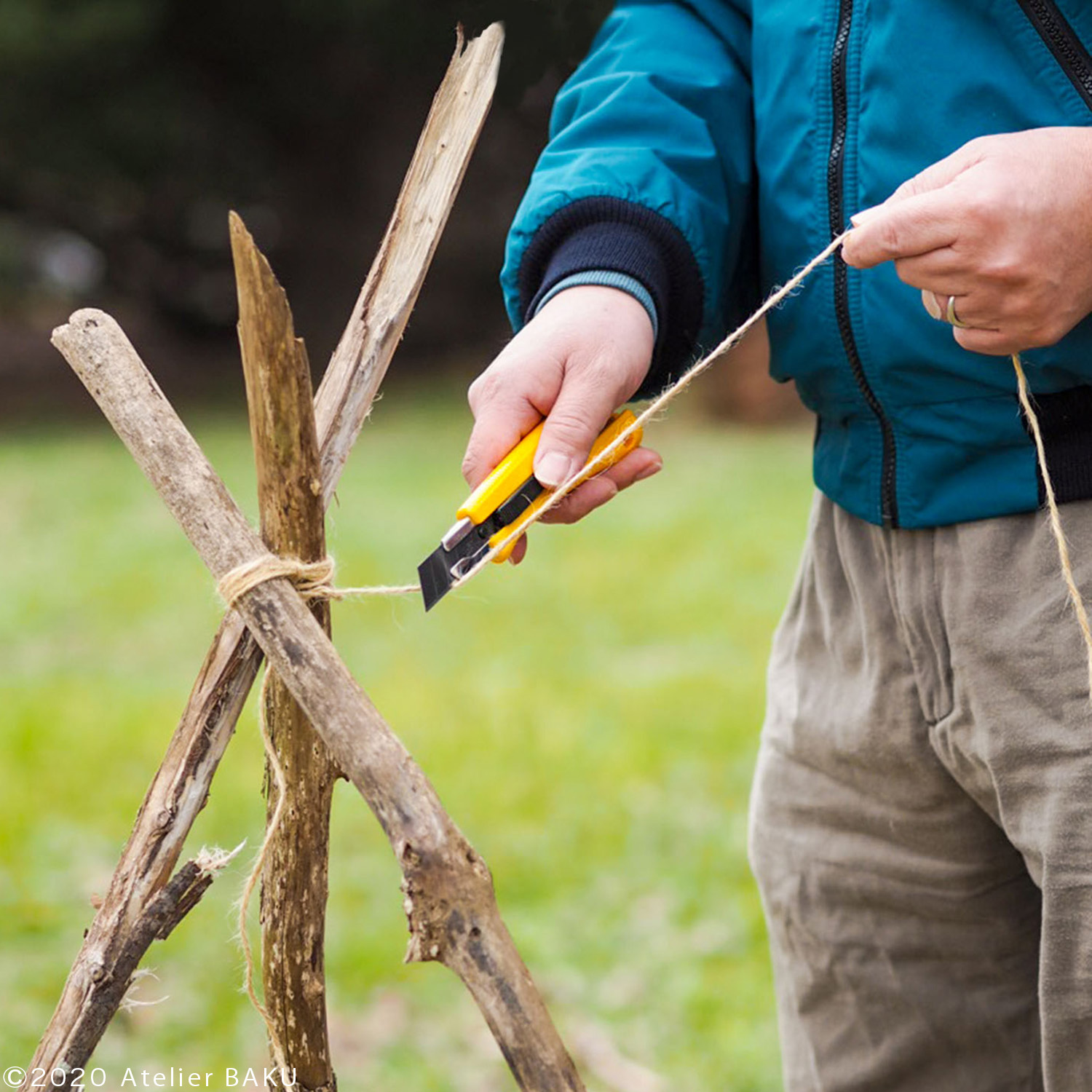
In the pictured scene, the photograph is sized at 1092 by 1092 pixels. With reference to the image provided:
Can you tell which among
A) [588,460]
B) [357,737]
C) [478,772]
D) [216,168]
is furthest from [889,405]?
[216,168]

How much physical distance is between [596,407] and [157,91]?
25.9 ft

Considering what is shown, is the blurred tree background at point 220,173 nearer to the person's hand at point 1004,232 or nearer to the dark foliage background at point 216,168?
the dark foliage background at point 216,168

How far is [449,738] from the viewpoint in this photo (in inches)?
129

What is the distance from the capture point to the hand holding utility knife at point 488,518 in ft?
3.19

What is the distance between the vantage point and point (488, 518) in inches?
38.5

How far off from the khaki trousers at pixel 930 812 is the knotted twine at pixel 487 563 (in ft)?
0.15

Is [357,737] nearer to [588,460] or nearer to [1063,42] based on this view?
[588,460]

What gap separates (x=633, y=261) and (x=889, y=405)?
23cm

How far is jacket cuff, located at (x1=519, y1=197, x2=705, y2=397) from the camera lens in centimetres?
109

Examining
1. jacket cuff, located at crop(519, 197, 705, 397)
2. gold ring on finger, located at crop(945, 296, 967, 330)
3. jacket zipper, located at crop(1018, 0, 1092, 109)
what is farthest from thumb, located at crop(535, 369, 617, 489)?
jacket zipper, located at crop(1018, 0, 1092, 109)

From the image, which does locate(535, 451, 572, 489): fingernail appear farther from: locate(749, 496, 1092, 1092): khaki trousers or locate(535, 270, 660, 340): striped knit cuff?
locate(749, 496, 1092, 1092): khaki trousers

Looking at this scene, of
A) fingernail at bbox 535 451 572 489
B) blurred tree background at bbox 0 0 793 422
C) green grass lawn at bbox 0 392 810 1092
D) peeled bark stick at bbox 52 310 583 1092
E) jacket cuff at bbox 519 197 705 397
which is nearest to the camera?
peeled bark stick at bbox 52 310 583 1092

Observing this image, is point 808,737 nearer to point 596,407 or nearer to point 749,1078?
point 596,407

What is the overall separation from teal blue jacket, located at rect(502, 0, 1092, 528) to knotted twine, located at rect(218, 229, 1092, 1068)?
45mm
